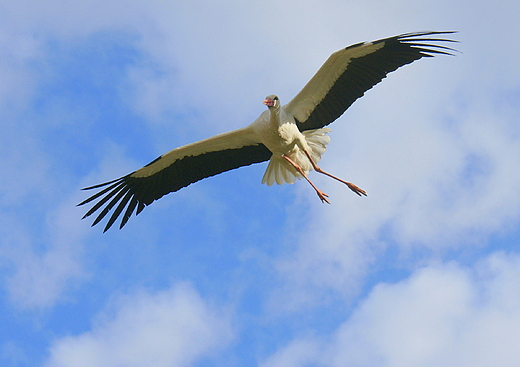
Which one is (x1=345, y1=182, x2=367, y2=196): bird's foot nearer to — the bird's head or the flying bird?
the flying bird

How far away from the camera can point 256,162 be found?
1043 cm

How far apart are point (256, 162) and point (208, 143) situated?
2.57ft

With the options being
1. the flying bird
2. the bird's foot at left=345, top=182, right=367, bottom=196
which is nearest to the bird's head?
the flying bird

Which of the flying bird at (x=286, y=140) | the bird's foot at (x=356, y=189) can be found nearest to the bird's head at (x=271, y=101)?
the flying bird at (x=286, y=140)

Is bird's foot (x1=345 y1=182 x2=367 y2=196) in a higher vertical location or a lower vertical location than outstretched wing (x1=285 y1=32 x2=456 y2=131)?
lower

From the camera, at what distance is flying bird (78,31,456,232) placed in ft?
30.7

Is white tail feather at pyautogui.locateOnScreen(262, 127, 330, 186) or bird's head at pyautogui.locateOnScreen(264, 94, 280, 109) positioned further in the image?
white tail feather at pyautogui.locateOnScreen(262, 127, 330, 186)

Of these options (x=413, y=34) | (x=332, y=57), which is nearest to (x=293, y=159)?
(x=332, y=57)

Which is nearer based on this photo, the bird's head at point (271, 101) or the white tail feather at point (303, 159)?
the bird's head at point (271, 101)

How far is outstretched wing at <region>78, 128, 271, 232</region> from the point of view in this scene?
10.1 m

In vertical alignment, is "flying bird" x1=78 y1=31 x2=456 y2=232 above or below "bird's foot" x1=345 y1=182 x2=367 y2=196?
above

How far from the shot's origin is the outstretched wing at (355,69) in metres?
9.29

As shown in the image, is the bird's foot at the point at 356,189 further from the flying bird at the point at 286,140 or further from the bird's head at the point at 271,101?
the bird's head at the point at 271,101

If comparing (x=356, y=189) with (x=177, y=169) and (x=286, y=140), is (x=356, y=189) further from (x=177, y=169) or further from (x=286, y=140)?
(x=177, y=169)
